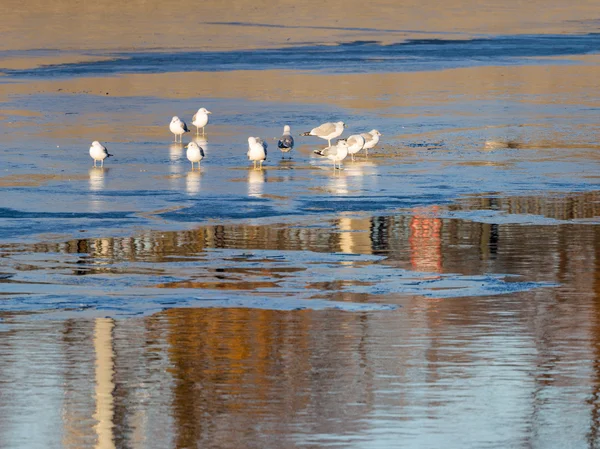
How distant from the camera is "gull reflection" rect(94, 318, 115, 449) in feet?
23.8

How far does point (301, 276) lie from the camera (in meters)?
11.5

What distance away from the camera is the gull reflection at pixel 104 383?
23.8 ft

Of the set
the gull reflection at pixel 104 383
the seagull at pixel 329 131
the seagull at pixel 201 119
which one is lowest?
the gull reflection at pixel 104 383

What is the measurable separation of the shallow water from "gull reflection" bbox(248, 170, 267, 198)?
0.10 metres

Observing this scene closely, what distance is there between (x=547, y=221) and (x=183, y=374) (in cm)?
674

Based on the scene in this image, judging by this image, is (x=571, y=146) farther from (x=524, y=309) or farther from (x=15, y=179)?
(x=524, y=309)

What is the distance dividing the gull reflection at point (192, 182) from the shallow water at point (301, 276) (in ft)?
0.31

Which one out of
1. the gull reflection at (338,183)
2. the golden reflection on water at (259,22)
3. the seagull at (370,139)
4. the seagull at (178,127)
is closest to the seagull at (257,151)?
the gull reflection at (338,183)

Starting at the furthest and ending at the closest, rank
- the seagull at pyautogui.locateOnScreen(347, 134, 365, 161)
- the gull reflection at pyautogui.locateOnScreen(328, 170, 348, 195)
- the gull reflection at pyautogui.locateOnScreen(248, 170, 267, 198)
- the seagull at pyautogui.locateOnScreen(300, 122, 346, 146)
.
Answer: the seagull at pyautogui.locateOnScreen(300, 122, 346, 146) → the seagull at pyautogui.locateOnScreen(347, 134, 365, 161) → the gull reflection at pyautogui.locateOnScreen(328, 170, 348, 195) → the gull reflection at pyautogui.locateOnScreen(248, 170, 267, 198)

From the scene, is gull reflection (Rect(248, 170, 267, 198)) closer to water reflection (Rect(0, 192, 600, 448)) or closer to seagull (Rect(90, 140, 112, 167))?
seagull (Rect(90, 140, 112, 167))

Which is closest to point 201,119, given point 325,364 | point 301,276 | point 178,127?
point 178,127

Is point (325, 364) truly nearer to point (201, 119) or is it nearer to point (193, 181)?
point (193, 181)

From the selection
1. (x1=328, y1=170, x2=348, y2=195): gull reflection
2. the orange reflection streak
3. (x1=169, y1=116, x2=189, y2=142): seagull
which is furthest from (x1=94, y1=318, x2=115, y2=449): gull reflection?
(x1=169, y1=116, x2=189, y2=142): seagull

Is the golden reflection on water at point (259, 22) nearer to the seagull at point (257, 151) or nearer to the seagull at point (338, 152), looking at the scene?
the seagull at point (257, 151)
